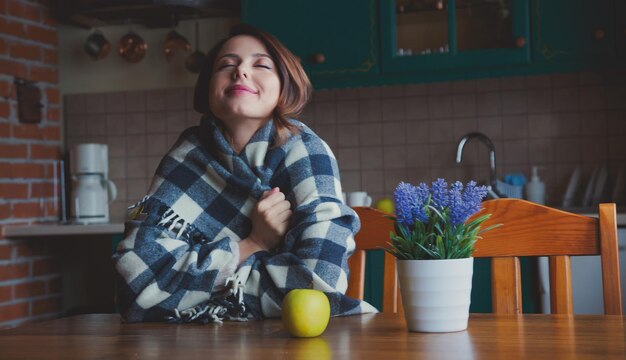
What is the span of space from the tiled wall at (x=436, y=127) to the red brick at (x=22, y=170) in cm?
36

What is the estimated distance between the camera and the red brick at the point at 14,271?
3188 millimetres

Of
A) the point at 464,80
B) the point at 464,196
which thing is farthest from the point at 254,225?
the point at 464,80

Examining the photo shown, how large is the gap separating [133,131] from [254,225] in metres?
2.36

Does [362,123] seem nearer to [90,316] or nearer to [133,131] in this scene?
[133,131]

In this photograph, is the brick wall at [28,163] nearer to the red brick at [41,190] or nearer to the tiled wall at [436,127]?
the red brick at [41,190]

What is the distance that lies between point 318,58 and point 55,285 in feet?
4.99

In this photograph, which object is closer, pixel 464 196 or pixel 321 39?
pixel 464 196

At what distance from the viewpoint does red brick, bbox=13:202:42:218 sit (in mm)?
3256

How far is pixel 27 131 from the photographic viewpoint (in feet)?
11.0

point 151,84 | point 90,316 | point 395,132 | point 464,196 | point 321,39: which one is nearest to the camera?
point 464,196

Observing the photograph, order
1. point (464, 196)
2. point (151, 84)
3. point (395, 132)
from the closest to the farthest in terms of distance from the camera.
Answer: point (464, 196)
point (395, 132)
point (151, 84)

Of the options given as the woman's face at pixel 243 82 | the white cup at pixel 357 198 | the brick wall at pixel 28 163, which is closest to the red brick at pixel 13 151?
the brick wall at pixel 28 163

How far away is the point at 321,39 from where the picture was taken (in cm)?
318

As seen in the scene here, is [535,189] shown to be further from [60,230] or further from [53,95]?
[53,95]
